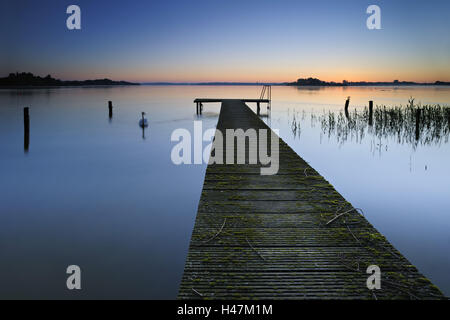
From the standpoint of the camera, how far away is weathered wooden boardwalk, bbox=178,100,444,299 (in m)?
2.71

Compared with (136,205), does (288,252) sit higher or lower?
higher

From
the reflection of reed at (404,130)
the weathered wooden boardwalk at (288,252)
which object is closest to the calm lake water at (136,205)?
the reflection of reed at (404,130)

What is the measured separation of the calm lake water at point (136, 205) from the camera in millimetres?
4949

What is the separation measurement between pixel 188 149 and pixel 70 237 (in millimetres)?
9823

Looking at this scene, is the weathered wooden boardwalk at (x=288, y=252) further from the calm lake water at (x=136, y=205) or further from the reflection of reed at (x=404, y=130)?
the reflection of reed at (x=404, y=130)

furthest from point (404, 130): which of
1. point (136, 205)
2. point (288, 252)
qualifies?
point (288, 252)

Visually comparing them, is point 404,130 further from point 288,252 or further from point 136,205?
point 288,252

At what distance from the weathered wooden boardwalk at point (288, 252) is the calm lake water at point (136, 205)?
1507mm

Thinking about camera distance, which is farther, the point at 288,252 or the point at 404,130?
the point at 404,130

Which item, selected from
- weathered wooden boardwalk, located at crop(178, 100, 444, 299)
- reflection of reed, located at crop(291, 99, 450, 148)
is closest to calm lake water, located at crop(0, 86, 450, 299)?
reflection of reed, located at crop(291, 99, 450, 148)

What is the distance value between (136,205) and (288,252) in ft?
17.2

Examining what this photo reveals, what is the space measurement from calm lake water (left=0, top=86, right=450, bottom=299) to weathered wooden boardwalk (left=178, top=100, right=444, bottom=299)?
1.51m

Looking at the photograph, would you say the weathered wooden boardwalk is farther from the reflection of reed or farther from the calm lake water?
the reflection of reed

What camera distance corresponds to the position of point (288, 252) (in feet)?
10.8
